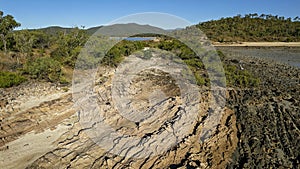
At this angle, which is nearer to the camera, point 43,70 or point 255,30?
point 43,70

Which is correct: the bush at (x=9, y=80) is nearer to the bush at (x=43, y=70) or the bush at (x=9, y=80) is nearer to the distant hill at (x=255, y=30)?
the bush at (x=43, y=70)

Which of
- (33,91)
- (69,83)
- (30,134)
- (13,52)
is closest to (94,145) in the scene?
(30,134)

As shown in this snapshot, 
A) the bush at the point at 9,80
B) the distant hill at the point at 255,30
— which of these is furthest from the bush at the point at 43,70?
the distant hill at the point at 255,30

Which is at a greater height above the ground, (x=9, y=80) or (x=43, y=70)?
(x=43, y=70)

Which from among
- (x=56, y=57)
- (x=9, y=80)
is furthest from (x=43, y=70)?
(x=56, y=57)

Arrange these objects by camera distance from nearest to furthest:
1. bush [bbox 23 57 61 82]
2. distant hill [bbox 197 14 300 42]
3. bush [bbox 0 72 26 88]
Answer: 1. bush [bbox 0 72 26 88]
2. bush [bbox 23 57 61 82]
3. distant hill [bbox 197 14 300 42]

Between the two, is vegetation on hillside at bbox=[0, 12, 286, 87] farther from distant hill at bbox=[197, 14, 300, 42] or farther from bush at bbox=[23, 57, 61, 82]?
distant hill at bbox=[197, 14, 300, 42]

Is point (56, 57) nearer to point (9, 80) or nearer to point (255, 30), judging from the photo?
point (9, 80)

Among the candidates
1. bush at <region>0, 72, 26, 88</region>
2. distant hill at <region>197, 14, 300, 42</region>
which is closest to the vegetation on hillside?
bush at <region>0, 72, 26, 88</region>
